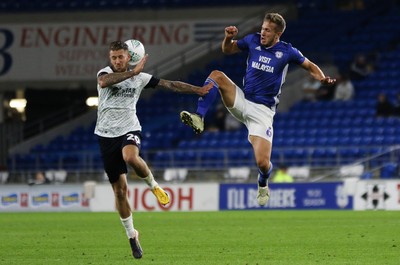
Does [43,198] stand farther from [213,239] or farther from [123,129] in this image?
[123,129]

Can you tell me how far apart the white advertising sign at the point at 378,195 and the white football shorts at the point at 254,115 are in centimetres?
1265

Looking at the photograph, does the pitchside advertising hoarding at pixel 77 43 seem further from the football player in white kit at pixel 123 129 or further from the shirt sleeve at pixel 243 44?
the football player in white kit at pixel 123 129

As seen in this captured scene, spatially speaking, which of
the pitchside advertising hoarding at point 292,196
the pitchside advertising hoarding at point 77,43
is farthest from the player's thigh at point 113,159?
the pitchside advertising hoarding at point 77,43

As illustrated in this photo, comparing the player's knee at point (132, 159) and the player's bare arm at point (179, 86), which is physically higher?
the player's bare arm at point (179, 86)

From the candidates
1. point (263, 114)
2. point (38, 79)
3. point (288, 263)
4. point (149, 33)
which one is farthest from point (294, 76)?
point (288, 263)

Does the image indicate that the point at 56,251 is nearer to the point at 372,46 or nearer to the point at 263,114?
the point at 263,114

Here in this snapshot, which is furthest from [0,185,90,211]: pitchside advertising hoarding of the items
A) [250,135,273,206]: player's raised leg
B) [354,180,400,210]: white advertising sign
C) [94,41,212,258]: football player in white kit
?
[94,41,212,258]: football player in white kit

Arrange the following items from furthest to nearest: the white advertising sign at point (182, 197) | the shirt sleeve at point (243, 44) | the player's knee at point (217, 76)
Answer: the white advertising sign at point (182, 197) < the shirt sleeve at point (243, 44) < the player's knee at point (217, 76)

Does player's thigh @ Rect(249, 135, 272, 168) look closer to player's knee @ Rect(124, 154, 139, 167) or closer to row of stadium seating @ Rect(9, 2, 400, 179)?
player's knee @ Rect(124, 154, 139, 167)

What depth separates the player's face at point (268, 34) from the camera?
14570 millimetres

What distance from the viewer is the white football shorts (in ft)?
48.8

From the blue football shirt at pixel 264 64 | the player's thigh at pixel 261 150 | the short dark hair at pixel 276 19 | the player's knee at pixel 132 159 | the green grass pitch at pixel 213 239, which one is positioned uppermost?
the short dark hair at pixel 276 19

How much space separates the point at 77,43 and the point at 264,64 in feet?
87.8

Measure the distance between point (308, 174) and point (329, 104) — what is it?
5.19 m
